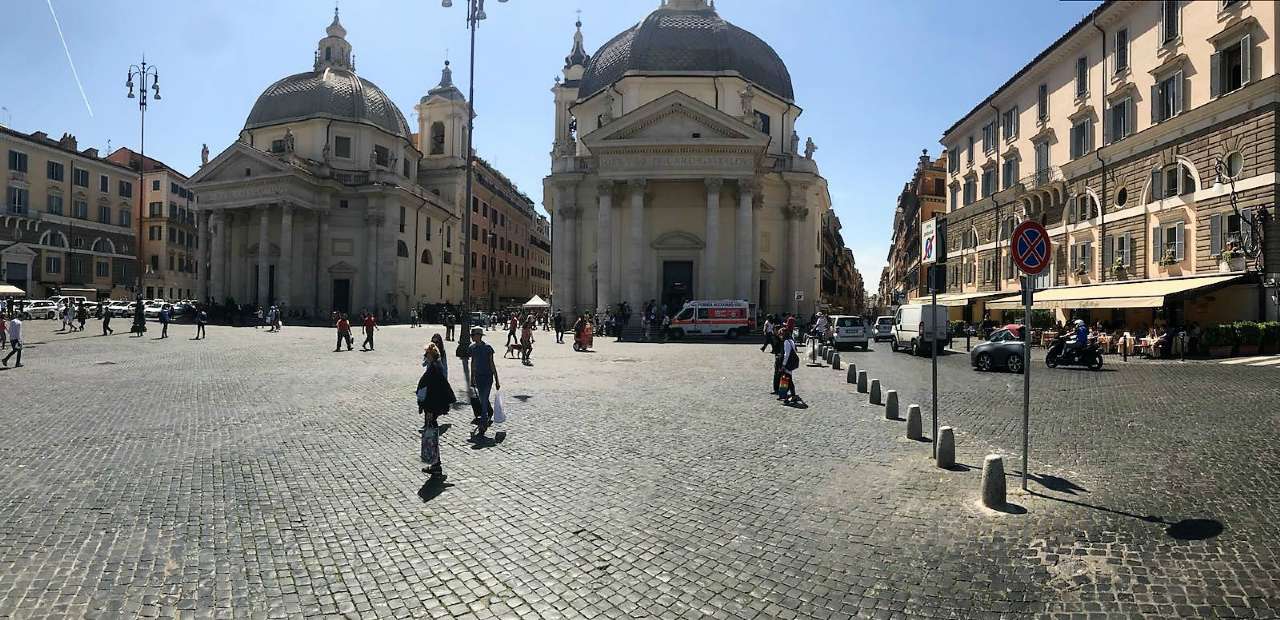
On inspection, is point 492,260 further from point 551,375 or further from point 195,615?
point 195,615

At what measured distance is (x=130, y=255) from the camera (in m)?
63.2

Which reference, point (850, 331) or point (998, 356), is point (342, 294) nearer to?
point (850, 331)

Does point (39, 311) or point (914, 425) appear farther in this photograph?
point (39, 311)

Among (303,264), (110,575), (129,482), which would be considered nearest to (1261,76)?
(110,575)

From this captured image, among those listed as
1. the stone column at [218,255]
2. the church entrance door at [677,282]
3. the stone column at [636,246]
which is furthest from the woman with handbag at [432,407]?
the stone column at [218,255]

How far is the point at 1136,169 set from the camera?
2053 centimetres

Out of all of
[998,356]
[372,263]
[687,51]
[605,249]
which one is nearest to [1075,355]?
[998,356]

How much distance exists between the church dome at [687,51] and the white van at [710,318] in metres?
19.1

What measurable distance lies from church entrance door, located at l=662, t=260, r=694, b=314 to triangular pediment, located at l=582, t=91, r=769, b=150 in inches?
305

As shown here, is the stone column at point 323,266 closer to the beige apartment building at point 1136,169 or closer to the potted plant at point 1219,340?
the beige apartment building at point 1136,169

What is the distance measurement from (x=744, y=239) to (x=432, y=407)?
31755mm

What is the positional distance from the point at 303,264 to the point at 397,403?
43732 millimetres

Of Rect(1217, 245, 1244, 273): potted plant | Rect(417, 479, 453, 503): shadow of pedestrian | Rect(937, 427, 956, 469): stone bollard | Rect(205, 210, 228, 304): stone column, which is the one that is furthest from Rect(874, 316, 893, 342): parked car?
Rect(205, 210, 228, 304): stone column

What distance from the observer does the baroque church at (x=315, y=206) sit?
47.7 meters
